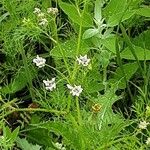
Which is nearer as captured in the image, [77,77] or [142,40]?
[77,77]

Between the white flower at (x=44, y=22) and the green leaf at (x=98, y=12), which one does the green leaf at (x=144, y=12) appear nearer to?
the green leaf at (x=98, y=12)

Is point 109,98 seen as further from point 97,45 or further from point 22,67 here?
point 22,67

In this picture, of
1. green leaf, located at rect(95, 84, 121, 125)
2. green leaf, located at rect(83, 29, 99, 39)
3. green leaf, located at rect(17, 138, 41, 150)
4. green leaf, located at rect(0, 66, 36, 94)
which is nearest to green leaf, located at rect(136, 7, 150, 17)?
green leaf, located at rect(83, 29, 99, 39)

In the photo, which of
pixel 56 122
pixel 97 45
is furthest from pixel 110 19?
pixel 56 122

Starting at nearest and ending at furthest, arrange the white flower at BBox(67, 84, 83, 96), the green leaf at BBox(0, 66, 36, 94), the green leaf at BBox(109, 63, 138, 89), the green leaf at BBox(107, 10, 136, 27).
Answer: the white flower at BBox(67, 84, 83, 96)
the green leaf at BBox(107, 10, 136, 27)
the green leaf at BBox(109, 63, 138, 89)
the green leaf at BBox(0, 66, 36, 94)

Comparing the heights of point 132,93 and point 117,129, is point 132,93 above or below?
below

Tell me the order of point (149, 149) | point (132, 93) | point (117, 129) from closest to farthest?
point (117, 129) < point (149, 149) < point (132, 93)

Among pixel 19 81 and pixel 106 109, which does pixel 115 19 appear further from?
pixel 19 81

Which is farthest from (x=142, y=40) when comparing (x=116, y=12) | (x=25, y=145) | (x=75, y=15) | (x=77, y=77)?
(x=25, y=145)

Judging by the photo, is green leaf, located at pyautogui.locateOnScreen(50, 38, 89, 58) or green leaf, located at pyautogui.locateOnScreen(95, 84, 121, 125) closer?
green leaf, located at pyautogui.locateOnScreen(95, 84, 121, 125)

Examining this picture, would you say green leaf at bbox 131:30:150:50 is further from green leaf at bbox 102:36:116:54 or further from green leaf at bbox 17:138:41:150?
green leaf at bbox 17:138:41:150

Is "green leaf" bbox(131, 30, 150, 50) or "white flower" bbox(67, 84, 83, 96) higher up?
"white flower" bbox(67, 84, 83, 96)
